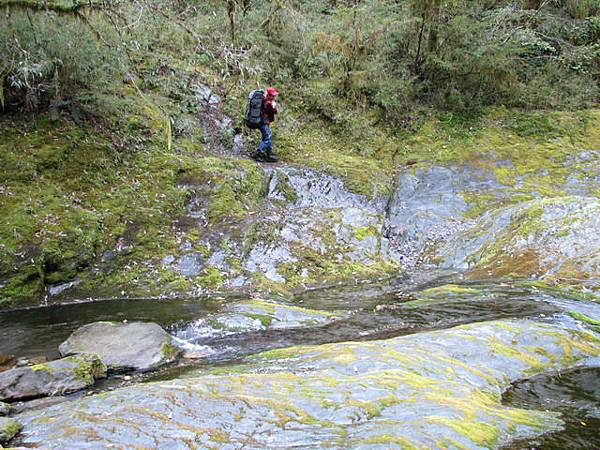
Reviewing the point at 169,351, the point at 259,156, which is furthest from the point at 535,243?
the point at 259,156

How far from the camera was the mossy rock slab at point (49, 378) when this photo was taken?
4.95 metres

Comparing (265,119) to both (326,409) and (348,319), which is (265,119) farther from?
(326,409)

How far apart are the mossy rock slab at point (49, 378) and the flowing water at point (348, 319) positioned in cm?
Answer: 27

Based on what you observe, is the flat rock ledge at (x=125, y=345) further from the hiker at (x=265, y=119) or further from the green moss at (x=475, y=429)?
the hiker at (x=265, y=119)

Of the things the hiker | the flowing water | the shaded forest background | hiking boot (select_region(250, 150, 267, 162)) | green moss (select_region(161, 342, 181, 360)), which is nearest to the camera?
the flowing water

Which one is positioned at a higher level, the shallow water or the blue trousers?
the blue trousers

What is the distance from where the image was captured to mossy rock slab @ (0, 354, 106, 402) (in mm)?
4953

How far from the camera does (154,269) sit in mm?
10094

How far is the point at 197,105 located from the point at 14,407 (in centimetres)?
1292

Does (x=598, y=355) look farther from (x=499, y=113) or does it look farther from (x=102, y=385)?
(x=499, y=113)

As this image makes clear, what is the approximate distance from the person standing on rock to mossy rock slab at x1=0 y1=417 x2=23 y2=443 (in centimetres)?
1176

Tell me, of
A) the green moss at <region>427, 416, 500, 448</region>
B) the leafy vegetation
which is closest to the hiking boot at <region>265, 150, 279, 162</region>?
the leafy vegetation

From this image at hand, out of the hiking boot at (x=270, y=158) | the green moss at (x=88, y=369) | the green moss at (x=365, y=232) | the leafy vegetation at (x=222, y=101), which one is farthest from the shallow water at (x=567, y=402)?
the hiking boot at (x=270, y=158)

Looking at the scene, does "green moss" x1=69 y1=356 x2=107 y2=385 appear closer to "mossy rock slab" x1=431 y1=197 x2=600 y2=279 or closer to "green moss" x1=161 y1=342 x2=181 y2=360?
"green moss" x1=161 y1=342 x2=181 y2=360
